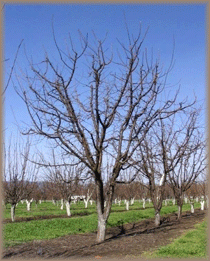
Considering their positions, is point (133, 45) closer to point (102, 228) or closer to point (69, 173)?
point (102, 228)

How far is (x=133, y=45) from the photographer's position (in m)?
8.61

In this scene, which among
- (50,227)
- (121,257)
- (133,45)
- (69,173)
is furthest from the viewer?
(69,173)

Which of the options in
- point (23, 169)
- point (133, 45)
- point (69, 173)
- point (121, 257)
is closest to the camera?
point (121, 257)

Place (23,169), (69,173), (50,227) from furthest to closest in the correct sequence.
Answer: (69,173) < (23,169) < (50,227)

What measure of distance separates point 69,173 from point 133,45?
1689cm

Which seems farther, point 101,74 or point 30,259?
point 101,74

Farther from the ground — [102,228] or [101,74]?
[101,74]

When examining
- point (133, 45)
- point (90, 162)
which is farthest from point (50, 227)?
point (133, 45)

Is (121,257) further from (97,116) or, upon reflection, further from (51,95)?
(51,95)

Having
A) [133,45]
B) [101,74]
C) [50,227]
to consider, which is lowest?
[50,227]

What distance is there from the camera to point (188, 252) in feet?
23.9

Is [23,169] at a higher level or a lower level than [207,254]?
higher

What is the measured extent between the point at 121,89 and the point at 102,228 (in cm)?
429

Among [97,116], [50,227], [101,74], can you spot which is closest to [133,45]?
[101,74]
